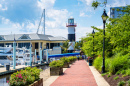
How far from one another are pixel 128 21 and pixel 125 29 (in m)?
0.58

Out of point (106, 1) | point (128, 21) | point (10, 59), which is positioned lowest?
point (10, 59)

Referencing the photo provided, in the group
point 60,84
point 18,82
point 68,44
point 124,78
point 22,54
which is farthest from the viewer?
point 68,44

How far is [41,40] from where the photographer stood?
66.6 m

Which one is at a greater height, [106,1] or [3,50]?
Answer: [106,1]

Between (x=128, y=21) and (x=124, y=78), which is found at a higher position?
(x=128, y=21)

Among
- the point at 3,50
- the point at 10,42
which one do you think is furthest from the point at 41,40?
the point at 3,50

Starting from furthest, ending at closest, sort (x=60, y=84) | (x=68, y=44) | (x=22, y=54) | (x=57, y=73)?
1. (x=68, y=44)
2. (x=22, y=54)
3. (x=57, y=73)
4. (x=60, y=84)

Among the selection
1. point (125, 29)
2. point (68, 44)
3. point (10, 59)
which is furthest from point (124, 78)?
point (68, 44)

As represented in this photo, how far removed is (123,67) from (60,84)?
4.50 metres

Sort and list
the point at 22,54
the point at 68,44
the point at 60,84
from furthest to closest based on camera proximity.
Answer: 1. the point at 68,44
2. the point at 22,54
3. the point at 60,84

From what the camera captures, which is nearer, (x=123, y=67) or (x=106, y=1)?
(x=106, y=1)

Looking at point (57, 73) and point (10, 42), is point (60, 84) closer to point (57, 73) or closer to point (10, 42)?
point (57, 73)

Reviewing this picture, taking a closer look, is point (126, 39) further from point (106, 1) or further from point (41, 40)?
point (41, 40)

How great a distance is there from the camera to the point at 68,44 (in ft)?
246
